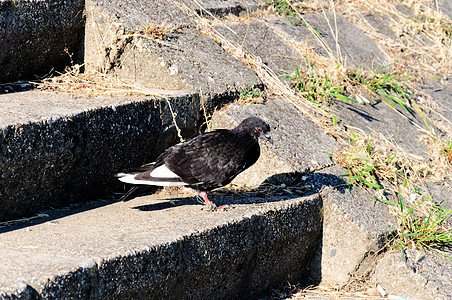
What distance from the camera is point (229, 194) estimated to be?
356 cm

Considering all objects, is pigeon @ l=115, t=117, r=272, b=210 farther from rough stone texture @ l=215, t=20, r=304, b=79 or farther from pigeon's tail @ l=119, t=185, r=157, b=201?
rough stone texture @ l=215, t=20, r=304, b=79

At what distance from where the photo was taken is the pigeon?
3135 mm

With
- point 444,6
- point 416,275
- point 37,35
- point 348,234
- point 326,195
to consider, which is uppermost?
point 37,35

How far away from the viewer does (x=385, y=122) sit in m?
4.43

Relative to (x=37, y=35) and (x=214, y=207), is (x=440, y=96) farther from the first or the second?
(x=37, y=35)

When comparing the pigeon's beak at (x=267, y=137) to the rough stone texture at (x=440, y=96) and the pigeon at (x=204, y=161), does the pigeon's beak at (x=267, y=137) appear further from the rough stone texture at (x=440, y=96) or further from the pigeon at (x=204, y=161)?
the rough stone texture at (x=440, y=96)

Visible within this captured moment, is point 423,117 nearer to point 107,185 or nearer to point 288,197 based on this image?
point 288,197

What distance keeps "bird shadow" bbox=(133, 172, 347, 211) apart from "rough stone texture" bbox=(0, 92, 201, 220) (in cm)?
42

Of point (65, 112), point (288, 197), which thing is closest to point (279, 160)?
point (288, 197)

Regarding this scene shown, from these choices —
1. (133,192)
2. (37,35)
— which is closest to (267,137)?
(133,192)

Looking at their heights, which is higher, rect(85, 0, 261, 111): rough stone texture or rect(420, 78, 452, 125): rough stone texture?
rect(85, 0, 261, 111): rough stone texture

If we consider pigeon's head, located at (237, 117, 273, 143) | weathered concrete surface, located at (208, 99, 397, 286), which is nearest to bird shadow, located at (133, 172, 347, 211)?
weathered concrete surface, located at (208, 99, 397, 286)

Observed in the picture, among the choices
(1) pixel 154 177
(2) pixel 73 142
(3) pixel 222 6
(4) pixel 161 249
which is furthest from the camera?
(3) pixel 222 6

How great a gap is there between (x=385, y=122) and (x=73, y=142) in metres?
2.65
